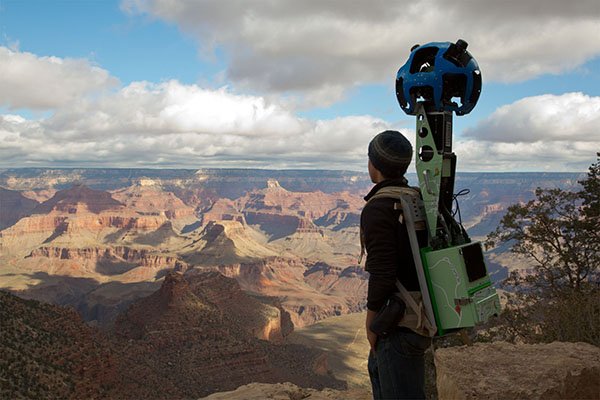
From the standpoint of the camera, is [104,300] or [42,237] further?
[42,237]

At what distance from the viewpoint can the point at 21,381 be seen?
22.0 meters

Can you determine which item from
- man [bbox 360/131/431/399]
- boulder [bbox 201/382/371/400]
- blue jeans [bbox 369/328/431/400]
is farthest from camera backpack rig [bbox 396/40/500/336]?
boulder [bbox 201/382/371/400]

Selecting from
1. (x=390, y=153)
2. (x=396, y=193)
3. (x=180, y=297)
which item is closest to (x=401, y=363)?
(x=396, y=193)

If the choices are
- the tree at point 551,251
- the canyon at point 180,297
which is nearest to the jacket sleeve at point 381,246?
the canyon at point 180,297

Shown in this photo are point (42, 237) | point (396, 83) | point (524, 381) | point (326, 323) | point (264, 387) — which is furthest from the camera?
point (42, 237)

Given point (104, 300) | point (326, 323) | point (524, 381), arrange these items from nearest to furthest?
point (524, 381) → point (326, 323) → point (104, 300)

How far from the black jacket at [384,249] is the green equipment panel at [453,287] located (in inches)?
5.8

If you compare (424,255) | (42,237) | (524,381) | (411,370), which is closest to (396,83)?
(424,255)

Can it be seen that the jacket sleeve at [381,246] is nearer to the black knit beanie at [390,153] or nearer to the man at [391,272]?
the man at [391,272]

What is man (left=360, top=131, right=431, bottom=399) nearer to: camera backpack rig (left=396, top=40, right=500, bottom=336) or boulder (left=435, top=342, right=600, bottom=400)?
camera backpack rig (left=396, top=40, right=500, bottom=336)

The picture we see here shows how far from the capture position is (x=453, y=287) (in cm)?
359

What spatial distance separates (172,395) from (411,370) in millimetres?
32000

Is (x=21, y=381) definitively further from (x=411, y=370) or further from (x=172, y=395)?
(x=411, y=370)

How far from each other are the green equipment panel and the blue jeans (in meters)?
0.25
